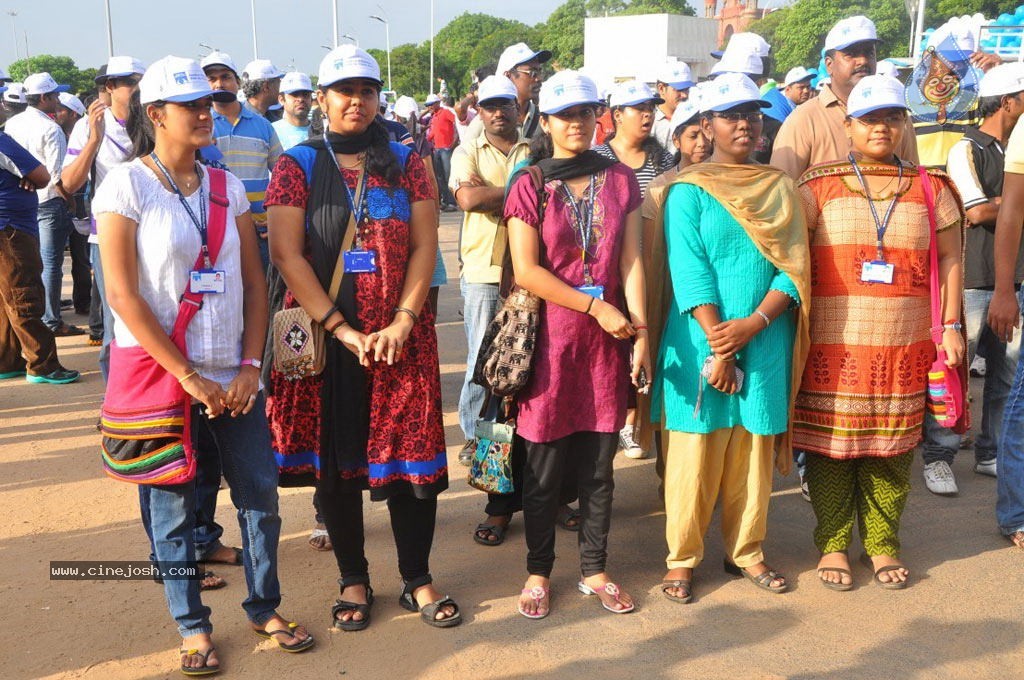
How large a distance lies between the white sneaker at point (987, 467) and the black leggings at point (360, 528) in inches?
128

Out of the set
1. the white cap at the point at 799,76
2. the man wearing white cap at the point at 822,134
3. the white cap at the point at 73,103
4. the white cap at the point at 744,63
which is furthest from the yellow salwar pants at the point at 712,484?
the white cap at the point at 73,103

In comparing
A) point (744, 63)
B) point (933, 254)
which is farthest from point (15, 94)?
point (933, 254)

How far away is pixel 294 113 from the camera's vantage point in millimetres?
6062

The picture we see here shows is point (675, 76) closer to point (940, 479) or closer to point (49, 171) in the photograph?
point (940, 479)

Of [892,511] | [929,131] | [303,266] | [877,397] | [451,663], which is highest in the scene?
[929,131]

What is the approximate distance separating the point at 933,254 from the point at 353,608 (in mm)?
2665

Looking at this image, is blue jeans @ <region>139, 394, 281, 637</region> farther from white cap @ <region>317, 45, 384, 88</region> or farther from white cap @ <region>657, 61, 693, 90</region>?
white cap @ <region>657, 61, 693, 90</region>

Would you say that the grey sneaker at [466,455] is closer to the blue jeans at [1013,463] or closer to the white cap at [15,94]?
the blue jeans at [1013,463]

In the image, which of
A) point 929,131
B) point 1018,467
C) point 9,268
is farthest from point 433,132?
point 1018,467

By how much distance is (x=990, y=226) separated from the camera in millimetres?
4824

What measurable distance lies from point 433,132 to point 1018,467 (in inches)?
520

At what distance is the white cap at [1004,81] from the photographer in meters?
4.52

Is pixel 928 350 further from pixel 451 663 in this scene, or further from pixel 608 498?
pixel 451 663

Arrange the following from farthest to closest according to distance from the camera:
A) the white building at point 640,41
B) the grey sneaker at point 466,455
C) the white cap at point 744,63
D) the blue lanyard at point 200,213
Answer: the white building at point 640,41, the white cap at point 744,63, the grey sneaker at point 466,455, the blue lanyard at point 200,213
